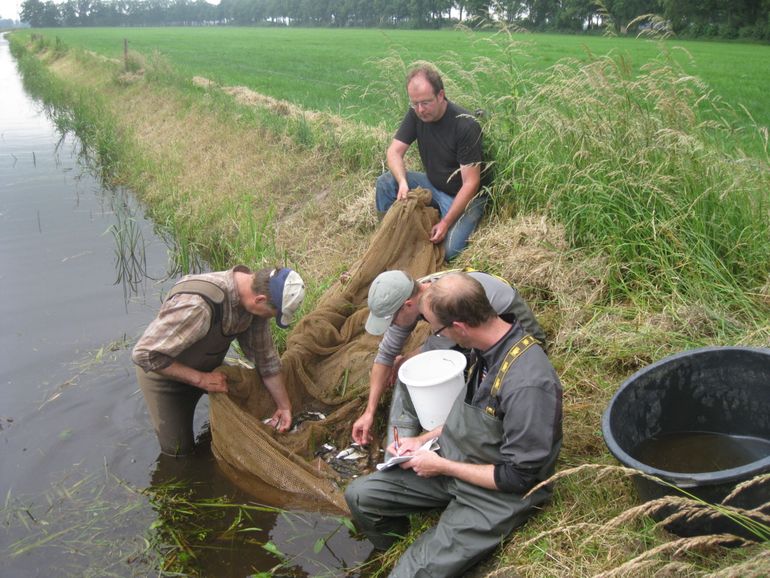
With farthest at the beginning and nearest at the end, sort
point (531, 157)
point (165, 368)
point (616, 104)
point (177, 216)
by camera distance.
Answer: point (177, 216) < point (531, 157) < point (616, 104) < point (165, 368)

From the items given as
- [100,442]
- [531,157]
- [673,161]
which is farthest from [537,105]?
[100,442]

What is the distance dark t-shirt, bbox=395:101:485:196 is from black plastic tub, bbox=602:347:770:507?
260 cm

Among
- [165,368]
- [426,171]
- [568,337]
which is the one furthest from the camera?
[426,171]

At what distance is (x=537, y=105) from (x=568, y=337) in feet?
7.55

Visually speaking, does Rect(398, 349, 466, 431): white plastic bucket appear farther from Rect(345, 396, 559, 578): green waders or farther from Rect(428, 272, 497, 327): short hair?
Rect(428, 272, 497, 327): short hair

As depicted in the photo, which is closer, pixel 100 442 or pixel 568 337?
pixel 568 337

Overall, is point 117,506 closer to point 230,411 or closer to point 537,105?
point 230,411

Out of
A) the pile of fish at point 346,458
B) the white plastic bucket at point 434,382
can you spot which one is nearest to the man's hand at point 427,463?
the white plastic bucket at point 434,382

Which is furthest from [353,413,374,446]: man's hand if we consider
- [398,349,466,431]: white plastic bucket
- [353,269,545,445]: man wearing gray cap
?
[398,349,466,431]: white plastic bucket

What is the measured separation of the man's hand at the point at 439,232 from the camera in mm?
5688

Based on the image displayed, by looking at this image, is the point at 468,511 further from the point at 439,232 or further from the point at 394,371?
the point at 439,232

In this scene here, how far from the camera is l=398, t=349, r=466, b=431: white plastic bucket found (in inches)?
143

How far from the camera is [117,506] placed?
4.20 metres

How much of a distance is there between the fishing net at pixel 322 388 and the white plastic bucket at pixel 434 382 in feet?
2.02
